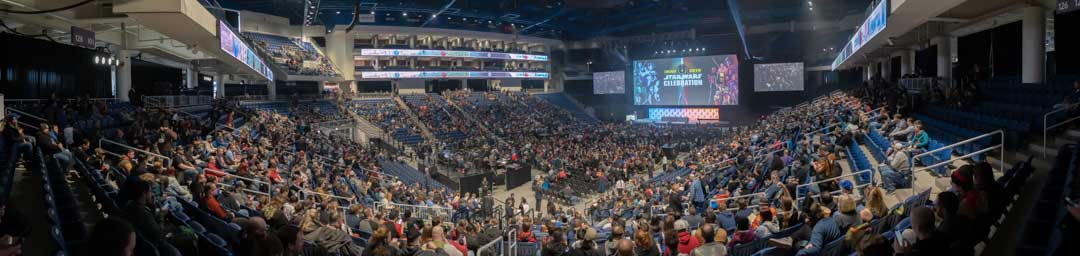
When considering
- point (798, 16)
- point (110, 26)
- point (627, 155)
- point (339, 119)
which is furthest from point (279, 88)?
point (798, 16)

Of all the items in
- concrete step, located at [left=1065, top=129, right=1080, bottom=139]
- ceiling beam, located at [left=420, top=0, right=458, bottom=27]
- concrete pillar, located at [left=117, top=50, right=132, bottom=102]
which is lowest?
concrete step, located at [left=1065, top=129, right=1080, bottom=139]

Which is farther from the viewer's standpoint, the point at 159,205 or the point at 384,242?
the point at 159,205

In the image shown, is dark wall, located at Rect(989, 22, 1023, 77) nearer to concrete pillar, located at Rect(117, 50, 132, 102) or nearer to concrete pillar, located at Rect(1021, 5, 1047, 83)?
concrete pillar, located at Rect(1021, 5, 1047, 83)

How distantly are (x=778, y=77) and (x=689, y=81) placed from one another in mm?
5525

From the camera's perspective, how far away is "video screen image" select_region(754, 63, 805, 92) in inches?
1554

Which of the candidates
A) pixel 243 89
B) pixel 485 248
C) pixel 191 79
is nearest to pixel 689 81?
pixel 243 89

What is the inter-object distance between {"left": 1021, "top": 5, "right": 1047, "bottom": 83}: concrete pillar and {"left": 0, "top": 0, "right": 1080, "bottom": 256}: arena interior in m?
0.05

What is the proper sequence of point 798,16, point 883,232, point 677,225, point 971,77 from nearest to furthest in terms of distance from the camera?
1. point 883,232
2. point 677,225
3. point 971,77
4. point 798,16

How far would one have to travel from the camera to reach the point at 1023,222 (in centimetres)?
508

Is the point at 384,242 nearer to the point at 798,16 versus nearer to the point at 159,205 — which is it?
the point at 159,205

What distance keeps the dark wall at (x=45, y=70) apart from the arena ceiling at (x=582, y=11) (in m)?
12.1

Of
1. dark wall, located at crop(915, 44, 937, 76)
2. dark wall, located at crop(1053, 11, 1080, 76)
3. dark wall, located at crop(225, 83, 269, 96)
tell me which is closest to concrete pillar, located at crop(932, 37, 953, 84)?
dark wall, located at crop(915, 44, 937, 76)

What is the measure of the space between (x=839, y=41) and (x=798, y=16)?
12.3ft

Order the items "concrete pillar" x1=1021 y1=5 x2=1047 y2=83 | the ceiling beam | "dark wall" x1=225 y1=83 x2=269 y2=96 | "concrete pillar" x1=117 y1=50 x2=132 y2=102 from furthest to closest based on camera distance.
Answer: the ceiling beam → "dark wall" x1=225 y1=83 x2=269 y2=96 → "concrete pillar" x1=117 y1=50 x2=132 y2=102 → "concrete pillar" x1=1021 y1=5 x2=1047 y2=83
